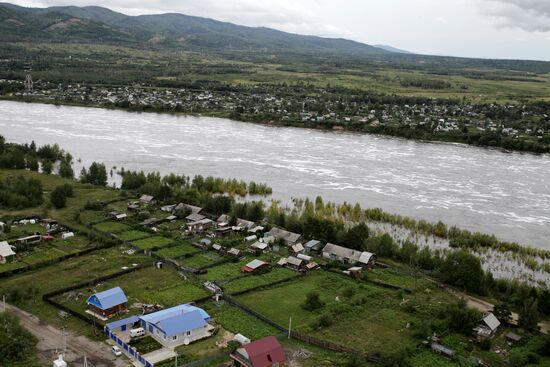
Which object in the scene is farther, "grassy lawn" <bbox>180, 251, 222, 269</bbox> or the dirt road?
"grassy lawn" <bbox>180, 251, 222, 269</bbox>

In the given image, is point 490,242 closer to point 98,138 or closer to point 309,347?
point 309,347

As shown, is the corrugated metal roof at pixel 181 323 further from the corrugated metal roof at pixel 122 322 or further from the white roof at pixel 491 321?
the white roof at pixel 491 321

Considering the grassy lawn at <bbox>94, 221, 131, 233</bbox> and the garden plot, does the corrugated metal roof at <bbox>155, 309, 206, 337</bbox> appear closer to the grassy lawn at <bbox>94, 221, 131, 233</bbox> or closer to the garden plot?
the garden plot

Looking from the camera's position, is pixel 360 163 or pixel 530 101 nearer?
pixel 360 163

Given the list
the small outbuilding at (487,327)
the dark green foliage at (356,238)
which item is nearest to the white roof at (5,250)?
the dark green foliage at (356,238)

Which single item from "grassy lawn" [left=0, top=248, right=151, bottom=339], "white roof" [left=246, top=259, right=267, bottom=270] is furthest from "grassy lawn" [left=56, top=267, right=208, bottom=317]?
"white roof" [left=246, top=259, right=267, bottom=270]

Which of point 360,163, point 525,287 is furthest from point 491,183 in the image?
point 525,287
